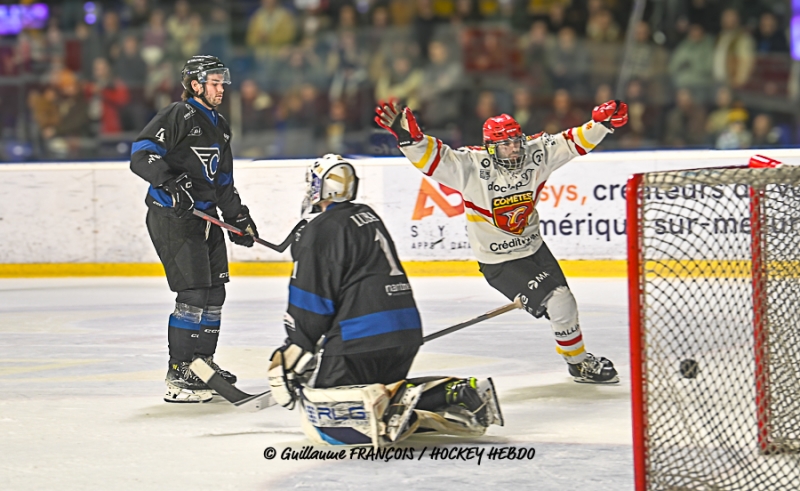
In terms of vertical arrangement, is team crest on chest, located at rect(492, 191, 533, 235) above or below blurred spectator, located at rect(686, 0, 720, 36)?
below

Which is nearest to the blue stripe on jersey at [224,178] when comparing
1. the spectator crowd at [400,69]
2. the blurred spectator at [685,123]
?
the spectator crowd at [400,69]

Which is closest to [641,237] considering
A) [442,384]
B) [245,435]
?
[442,384]

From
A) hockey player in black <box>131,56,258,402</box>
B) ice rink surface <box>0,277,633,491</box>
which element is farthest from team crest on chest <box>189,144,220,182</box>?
ice rink surface <box>0,277,633,491</box>

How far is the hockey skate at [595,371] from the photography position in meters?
4.24

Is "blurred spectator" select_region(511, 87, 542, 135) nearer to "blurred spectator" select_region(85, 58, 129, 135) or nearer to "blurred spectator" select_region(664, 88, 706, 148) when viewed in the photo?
"blurred spectator" select_region(664, 88, 706, 148)

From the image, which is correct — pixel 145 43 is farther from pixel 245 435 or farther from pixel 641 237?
pixel 641 237

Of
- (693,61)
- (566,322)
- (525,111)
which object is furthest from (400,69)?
(566,322)

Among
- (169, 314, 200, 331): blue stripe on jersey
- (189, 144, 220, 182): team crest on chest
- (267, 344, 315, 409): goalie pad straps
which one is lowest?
(267, 344, 315, 409): goalie pad straps

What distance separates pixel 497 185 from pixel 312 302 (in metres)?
1.39

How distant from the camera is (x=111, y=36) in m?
9.61

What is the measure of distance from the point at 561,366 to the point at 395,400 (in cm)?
147

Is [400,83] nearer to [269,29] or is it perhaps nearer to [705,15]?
[269,29]

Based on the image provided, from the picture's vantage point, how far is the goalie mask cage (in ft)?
8.89

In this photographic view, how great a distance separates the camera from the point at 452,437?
11.3 feet
